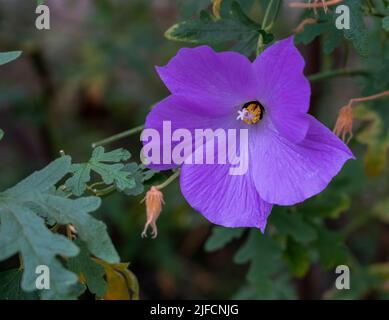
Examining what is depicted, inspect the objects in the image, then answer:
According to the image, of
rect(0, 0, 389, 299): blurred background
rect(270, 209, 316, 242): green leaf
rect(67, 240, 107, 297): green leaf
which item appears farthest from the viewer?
rect(0, 0, 389, 299): blurred background

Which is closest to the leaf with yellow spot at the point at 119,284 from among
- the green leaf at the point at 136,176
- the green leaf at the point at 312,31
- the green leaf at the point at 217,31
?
the green leaf at the point at 136,176

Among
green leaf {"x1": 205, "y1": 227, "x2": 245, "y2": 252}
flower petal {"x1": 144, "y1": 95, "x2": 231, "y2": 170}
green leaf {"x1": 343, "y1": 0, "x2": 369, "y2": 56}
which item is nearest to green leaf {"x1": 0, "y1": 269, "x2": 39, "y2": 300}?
flower petal {"x1": 144, "y1": 95, "x2": 231, "y2": 170}

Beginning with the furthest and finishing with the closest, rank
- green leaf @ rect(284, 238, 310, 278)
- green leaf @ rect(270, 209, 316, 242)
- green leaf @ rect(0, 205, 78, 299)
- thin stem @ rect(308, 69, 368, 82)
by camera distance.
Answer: green leaf @ rect(284, 238, 310, 278), green leaf @ rect(270, 209, 316, 242), thin stem @ rect(308, 69, 368, 82), green leaf @ rect(0, 205, 78, 299)

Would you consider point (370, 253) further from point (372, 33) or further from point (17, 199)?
point (17, 199)

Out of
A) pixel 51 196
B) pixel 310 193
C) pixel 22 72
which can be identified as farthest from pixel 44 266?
pixel 22 72

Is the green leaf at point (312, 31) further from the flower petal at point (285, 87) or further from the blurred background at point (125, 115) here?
the blurred background at point (125, 115)

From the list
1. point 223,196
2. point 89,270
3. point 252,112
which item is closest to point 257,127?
point 252,112

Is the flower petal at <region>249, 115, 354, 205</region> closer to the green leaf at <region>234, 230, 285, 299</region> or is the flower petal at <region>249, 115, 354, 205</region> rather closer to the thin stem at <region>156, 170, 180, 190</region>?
the thin stem at <region>156, 170, 180, 190</region>
